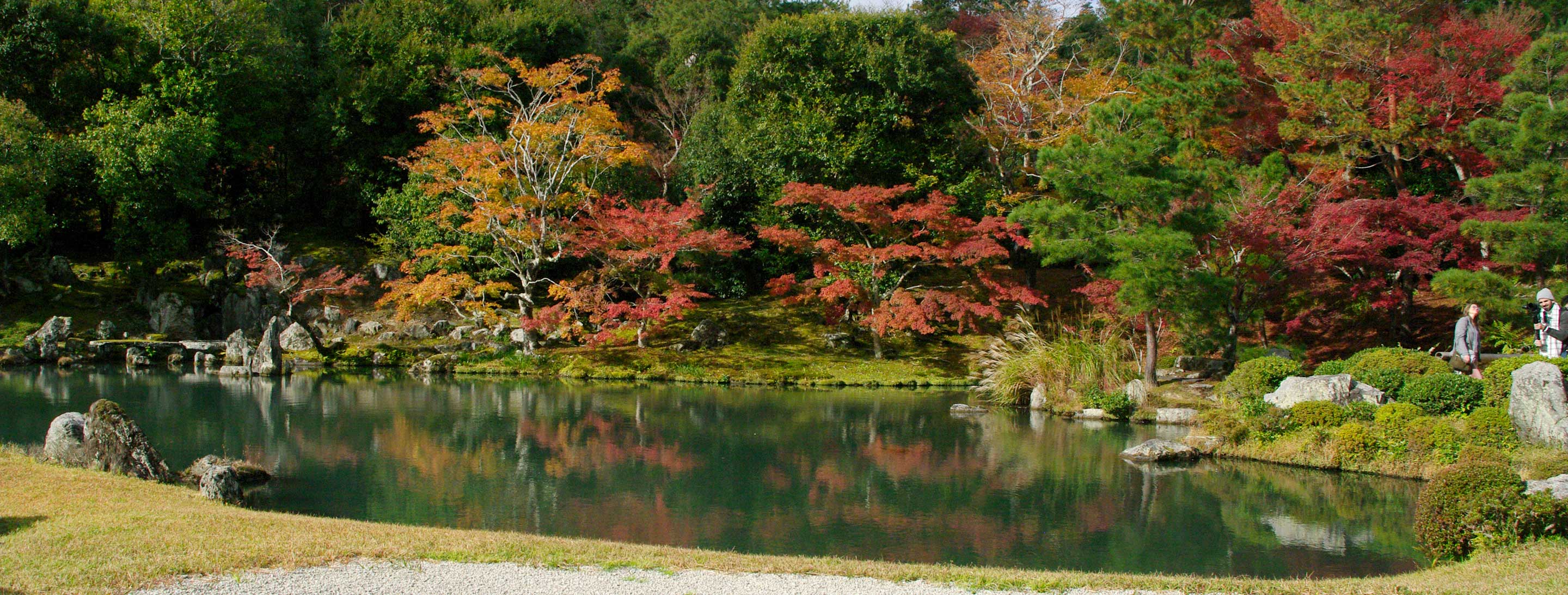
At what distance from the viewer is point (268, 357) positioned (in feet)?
63.8

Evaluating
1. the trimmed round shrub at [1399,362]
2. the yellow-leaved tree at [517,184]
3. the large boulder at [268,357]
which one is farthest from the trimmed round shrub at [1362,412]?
the large boulder at [268,357]

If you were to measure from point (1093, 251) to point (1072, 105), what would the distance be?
8111 millimetres

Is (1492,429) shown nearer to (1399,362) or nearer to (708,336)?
(1399,362)

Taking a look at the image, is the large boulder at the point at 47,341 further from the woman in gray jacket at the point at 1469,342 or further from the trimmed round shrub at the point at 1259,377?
the woman in gray jacket at the point at 1469,342

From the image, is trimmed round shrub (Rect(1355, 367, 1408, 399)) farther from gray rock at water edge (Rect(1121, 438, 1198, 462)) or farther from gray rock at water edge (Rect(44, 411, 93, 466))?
gray rock at water edge (Rect(44, 411, 93, 466))

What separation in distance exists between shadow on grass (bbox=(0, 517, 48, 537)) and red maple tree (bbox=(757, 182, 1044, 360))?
1502cm

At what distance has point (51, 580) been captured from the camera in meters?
5.27

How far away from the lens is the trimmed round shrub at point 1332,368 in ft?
44.3

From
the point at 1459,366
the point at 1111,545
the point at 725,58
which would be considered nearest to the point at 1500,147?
the point at 1459,366

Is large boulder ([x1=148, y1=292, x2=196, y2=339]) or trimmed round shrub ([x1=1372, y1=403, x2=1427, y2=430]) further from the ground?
large boulder ([x1=148, y1=292, x2=196, y2=339])

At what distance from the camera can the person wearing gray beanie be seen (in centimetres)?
1210

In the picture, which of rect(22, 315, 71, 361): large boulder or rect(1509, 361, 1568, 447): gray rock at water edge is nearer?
rect(1509, 361, 1568, 447): gray rock at water edge

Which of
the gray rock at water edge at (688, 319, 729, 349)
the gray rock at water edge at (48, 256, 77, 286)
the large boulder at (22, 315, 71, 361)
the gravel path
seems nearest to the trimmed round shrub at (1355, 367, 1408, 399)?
the gravel path

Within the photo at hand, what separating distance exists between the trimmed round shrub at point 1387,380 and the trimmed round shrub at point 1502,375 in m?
0.97
